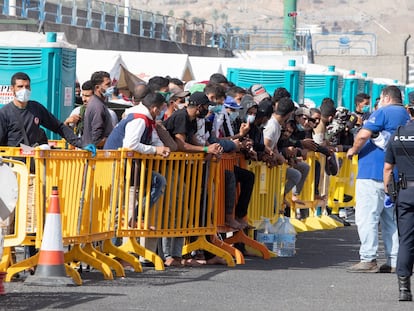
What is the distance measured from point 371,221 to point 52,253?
13.0 ft

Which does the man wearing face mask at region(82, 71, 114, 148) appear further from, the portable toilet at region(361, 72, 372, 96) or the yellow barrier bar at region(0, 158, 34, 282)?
the portable toilet at region(361, 72, 372, 96)

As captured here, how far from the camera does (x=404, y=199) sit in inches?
453

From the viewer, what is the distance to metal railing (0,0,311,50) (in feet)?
112

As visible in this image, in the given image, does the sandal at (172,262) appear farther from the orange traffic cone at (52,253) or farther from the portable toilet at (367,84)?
the portable toilet at (367,84)

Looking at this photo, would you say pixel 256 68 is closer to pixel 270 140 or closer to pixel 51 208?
pixel 270 140

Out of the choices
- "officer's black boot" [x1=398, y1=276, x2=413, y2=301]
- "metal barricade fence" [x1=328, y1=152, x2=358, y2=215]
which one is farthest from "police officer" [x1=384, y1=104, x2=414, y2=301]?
"metal barricade fence" [x1=328, y1=152, x2=358, y2=215]

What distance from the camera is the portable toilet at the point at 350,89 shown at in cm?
3609

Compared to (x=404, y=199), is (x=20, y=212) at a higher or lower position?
lower

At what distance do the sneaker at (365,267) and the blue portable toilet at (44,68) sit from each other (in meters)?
5.23

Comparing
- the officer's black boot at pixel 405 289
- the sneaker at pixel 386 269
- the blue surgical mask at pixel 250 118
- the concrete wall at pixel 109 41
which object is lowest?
the sneaker at pixel 386 269

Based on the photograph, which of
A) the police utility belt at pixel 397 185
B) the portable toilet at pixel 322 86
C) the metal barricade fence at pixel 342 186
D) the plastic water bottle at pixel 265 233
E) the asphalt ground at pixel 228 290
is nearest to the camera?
the asphalt ground at pixel 228 290

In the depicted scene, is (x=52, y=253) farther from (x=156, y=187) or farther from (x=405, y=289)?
(x=405, y=289)

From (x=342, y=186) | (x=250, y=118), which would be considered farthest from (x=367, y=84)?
(x=250, y=118)

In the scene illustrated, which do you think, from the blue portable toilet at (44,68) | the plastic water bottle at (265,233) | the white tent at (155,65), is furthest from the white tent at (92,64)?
the plastic water bottle at (265,233)
